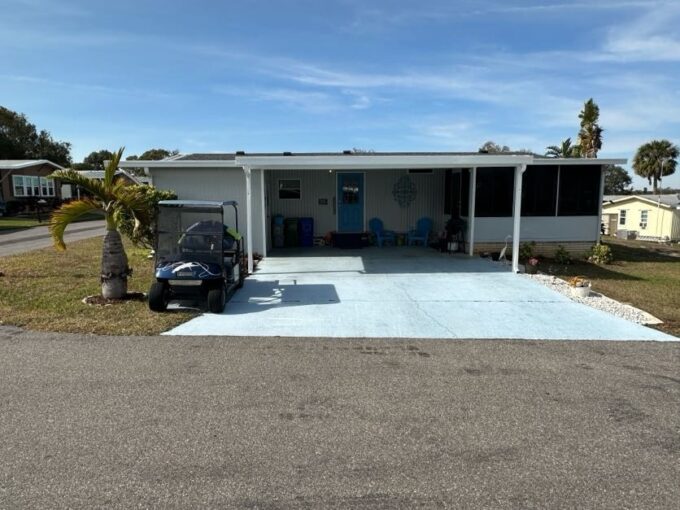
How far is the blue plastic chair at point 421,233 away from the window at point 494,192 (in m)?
2.22

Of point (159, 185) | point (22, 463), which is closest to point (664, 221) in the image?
point (159, 185)

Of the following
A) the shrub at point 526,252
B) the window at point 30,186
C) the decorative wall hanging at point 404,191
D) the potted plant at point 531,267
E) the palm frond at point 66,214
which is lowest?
the potted plant at point 531,267

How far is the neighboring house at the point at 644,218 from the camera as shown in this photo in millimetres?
31000

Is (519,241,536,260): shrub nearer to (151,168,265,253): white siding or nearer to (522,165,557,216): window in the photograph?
(522,165,557,216): window

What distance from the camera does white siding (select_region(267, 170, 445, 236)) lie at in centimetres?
1450

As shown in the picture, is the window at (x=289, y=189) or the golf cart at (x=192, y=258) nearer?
the golf cart at (x=192, y=258)

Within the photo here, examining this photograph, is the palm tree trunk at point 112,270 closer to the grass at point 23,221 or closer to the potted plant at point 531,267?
the potted plant at point 531,267

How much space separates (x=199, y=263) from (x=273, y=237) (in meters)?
7.07

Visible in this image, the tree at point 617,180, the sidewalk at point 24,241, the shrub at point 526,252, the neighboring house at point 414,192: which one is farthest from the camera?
the tree at point 617,180

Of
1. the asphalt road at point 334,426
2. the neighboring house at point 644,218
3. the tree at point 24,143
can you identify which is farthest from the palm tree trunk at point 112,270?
the tree at point 24,143

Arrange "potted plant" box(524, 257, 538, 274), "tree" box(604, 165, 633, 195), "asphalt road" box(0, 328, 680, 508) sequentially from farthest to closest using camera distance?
1. "tree" box(604, 165, 633, 195)
2. "potted plant" box(524, 257, 538, 274)
3. "asphalt road" box(0, 328, 680, 508)

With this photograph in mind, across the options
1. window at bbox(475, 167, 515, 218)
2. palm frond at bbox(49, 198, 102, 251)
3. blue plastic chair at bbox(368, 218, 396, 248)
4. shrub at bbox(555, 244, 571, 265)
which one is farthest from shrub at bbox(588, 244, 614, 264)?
palm frond at bbox(49, 198, 102, 251)

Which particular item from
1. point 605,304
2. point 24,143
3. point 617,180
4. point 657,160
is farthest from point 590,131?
point 617,180

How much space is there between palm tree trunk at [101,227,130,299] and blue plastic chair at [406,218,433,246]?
8.94 m
